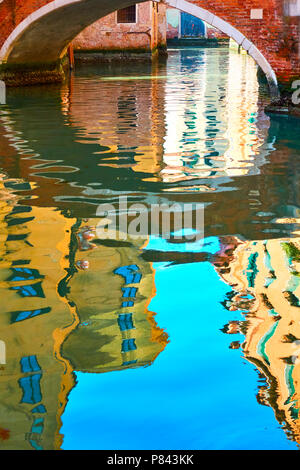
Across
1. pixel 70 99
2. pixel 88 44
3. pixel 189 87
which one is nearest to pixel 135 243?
pixel 70 99

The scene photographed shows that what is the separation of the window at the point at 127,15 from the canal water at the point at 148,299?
13699mm

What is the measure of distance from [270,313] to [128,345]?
594 millimetres

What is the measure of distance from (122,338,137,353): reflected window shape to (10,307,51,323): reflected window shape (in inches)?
16.3

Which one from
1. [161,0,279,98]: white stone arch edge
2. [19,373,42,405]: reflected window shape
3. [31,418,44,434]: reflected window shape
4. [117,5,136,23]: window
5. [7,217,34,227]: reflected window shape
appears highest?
[117,5,136,23]: window

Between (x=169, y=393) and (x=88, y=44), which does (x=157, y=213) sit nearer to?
(x=169, y=393)

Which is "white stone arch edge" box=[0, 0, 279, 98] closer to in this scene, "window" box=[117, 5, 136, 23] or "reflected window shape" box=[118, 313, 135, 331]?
"reflected window shape" box=[118, 313, 135, 331]

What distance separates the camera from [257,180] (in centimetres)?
493

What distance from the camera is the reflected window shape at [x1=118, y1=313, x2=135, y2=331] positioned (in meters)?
2.67

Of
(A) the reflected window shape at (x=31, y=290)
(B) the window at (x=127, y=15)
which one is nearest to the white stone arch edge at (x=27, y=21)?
(A) the reflected window shape at (x=31, y=290)

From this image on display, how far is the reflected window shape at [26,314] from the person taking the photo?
2744 mm

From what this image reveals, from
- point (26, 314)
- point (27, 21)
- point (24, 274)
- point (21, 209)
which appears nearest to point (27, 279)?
point (24, 274)

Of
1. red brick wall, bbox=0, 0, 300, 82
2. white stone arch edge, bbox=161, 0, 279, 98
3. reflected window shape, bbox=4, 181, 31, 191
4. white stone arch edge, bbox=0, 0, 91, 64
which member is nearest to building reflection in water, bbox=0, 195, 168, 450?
reflected window shape, bbox=4, 181, 31, 191

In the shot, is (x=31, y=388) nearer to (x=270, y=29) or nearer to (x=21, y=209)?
(x=21, y=209)

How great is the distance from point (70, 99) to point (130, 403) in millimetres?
8098
